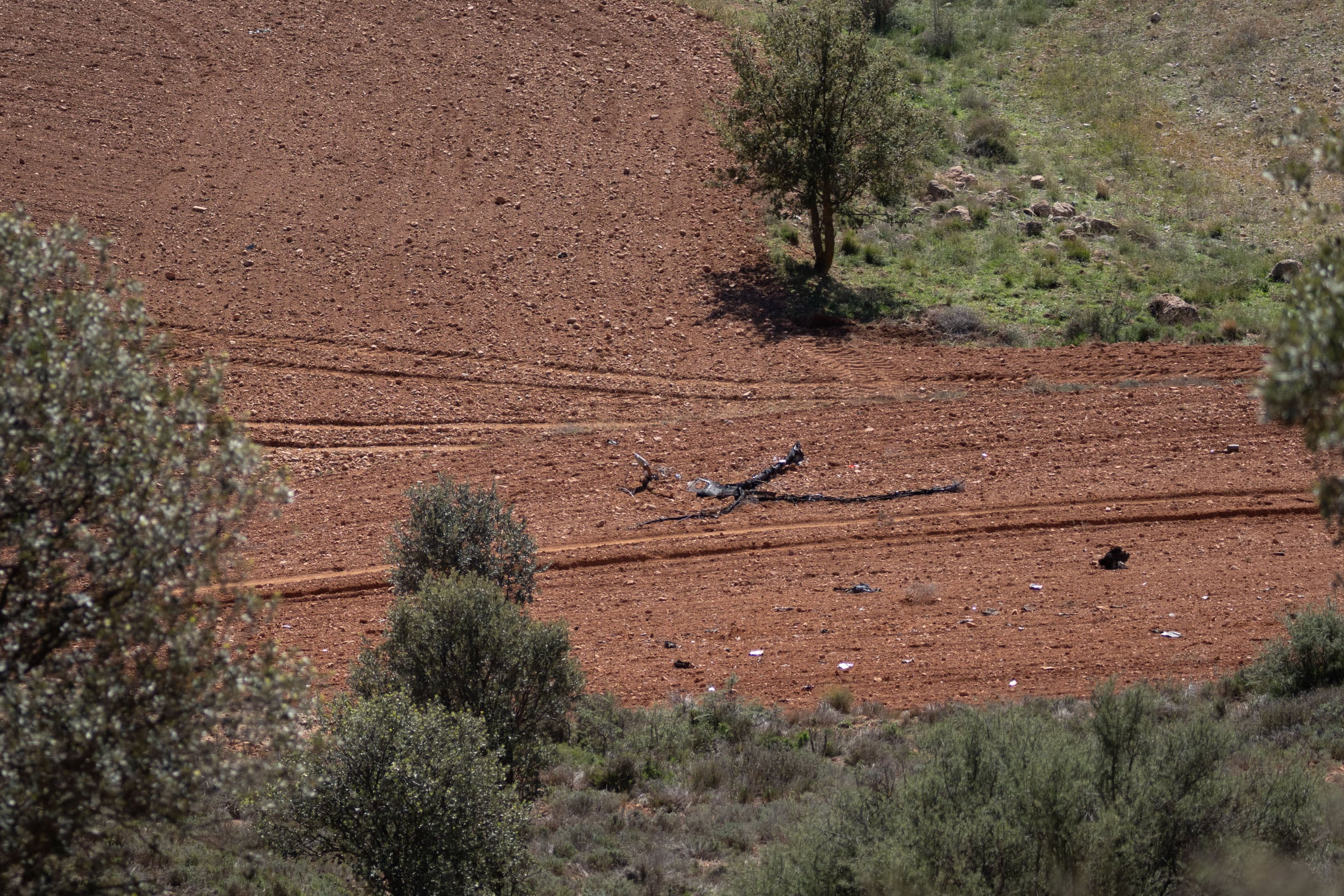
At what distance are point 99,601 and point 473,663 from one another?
14.8 ft

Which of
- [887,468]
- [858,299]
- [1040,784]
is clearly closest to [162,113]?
[858,299]

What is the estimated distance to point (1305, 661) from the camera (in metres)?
10.8

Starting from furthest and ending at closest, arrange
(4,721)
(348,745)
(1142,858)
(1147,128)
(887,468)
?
(1147,128)
(887,468)
(348,745)
(1142,858)
(4,721)

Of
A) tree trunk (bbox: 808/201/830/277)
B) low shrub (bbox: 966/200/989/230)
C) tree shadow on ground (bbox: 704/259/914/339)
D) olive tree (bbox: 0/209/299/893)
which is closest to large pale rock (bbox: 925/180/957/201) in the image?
low shrub (bbox: 966/200/989/230)

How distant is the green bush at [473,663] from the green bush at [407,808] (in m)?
1.55

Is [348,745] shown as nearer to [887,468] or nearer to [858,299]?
[887,468]

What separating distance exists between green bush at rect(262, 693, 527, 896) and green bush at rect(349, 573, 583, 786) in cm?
155

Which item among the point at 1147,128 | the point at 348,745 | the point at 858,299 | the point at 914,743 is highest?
the point at 1147,128

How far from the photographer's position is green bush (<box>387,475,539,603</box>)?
38.3ft

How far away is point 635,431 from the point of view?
17.9 metres

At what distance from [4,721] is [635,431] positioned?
13.0 metres

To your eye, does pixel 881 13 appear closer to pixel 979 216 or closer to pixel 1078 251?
pixel 979 216

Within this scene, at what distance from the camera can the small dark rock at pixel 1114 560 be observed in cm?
1362

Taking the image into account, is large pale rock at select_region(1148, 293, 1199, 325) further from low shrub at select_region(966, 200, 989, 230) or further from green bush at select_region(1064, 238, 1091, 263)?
low shrub at select_region(966, 200, 989, 230)
